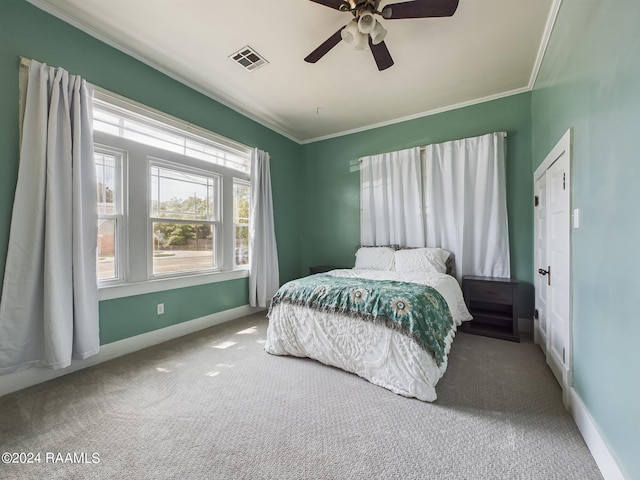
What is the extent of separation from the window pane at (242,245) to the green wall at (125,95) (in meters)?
0.32

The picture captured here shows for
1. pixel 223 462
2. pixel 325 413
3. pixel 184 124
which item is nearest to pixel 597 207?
pixel 325 413

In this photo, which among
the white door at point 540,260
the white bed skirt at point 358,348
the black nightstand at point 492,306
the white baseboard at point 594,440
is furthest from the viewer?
the black nightstand at point 492,306

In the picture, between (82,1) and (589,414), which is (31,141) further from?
(589,414)

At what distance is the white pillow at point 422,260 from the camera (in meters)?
3.26

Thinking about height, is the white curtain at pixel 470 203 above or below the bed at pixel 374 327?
above

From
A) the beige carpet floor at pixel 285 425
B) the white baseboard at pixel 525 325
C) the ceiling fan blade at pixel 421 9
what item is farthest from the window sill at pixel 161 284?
the white baseboard at pixel 525 325

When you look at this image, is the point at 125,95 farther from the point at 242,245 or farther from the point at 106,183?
the point at 242,245

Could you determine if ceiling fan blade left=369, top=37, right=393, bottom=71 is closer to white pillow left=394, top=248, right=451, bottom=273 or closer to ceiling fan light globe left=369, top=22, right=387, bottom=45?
ceiling fan light globe left=369, top=22, right=387, bottom=45

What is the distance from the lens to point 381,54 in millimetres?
2164

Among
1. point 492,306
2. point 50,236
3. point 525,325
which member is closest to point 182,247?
point 50,236

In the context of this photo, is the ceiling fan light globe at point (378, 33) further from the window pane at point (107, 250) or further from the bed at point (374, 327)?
the window pane at point (107, 250)

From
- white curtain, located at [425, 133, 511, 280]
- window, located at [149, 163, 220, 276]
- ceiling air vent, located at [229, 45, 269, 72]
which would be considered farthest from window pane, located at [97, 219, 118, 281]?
→ white curtain, located at [425, 133, 511, 280]

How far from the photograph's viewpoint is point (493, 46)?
247 centimetres

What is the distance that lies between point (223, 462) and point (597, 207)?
2.32 m
